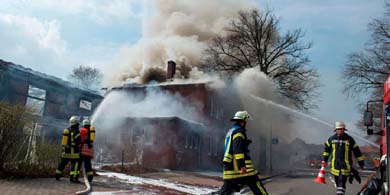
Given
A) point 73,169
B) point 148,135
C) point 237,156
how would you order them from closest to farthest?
point 237,156, point 73,169, point 148,135

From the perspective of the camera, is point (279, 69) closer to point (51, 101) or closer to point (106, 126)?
point (106, 126)

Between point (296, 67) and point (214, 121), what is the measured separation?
8.60 meters

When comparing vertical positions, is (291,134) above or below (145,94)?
below

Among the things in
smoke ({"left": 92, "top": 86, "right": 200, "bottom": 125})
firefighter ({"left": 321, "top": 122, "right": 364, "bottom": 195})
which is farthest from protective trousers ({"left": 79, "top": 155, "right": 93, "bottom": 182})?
smoke ({"left": 92, "top": 86, "right": 200, "bottom": 125})

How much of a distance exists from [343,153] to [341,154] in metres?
0.04

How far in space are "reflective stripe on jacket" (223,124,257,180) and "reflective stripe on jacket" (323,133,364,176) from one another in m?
2.31

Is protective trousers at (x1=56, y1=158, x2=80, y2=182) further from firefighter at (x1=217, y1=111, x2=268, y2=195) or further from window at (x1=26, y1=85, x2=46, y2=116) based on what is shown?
window at (x1=26, y1=85, x2=46, y2=116)

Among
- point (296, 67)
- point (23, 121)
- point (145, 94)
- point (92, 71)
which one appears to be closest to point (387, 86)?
point (23, 121)

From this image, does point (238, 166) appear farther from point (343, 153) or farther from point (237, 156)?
point (343, 153)

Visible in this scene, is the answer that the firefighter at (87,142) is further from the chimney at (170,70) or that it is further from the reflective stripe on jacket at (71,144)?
the chimney at (170,70)

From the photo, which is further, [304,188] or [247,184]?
[304,188]

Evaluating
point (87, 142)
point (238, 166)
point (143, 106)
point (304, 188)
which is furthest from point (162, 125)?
point (238, 166)

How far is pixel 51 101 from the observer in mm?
19969

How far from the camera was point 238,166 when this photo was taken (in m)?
6.04
